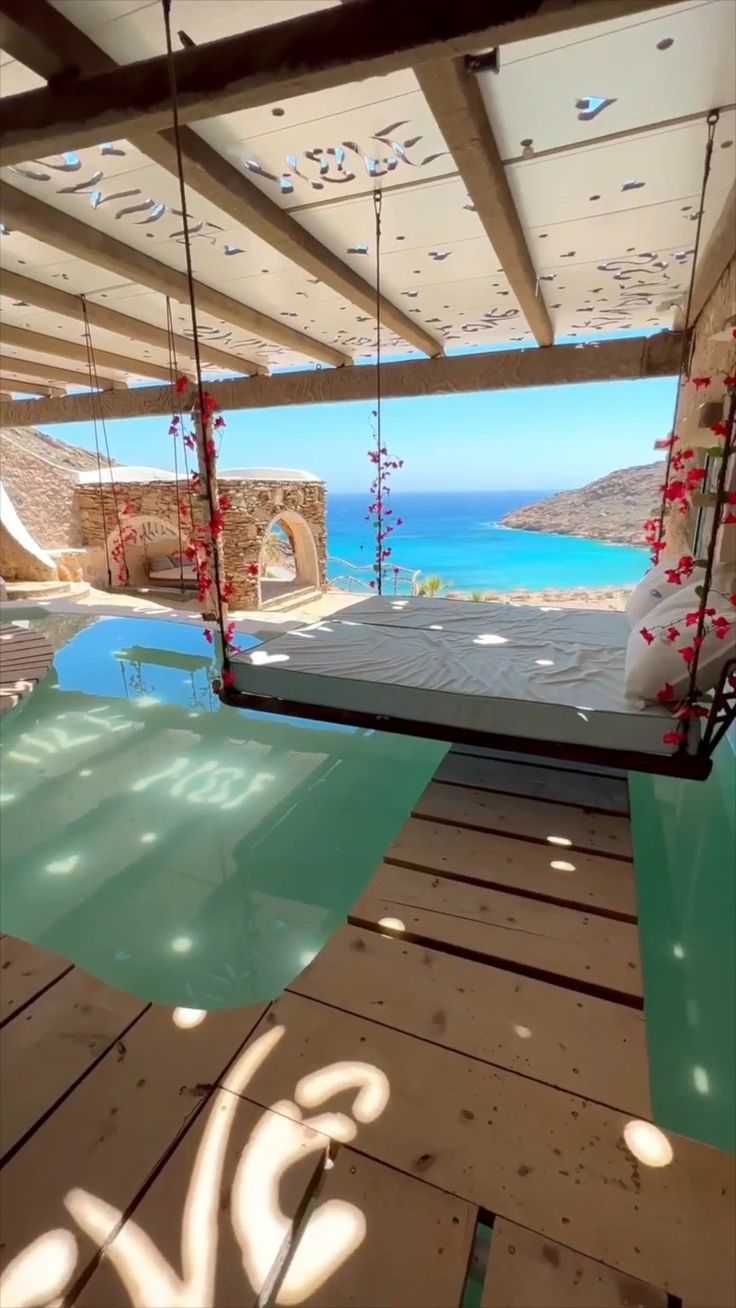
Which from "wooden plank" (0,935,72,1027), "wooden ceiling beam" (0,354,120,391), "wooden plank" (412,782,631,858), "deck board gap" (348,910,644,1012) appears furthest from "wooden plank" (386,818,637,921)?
"wooden ceiling beam" (0,354,120,391)

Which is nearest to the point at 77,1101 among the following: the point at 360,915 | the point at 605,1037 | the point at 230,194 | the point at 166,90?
the point at 360,915

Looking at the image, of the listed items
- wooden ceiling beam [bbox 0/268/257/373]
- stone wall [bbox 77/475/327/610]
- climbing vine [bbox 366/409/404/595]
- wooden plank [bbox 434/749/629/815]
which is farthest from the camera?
stone wall [bbox 77/475/327/610]

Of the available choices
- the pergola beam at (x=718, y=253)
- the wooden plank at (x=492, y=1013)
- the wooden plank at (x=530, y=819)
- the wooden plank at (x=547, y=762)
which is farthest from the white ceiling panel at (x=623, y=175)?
the wooden plank at (x=492, y=1013)

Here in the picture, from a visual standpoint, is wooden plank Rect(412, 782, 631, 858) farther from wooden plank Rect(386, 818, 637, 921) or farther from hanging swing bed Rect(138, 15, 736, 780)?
hanging swing bed Rect(138, 15, 736, 780)

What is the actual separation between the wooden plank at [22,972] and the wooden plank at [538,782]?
1.43 metres

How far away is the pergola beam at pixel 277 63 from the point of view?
126 centimetres

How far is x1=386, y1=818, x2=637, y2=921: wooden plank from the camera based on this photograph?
164cm

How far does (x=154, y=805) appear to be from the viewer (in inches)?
108

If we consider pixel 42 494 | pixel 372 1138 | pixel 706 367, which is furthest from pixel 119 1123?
pixel 42 494

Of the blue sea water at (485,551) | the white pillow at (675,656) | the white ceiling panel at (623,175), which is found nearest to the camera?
the white pillow at (675,656)

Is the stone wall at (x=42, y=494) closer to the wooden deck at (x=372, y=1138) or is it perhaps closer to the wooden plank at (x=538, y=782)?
the wooden plank at (x=538, y=782)

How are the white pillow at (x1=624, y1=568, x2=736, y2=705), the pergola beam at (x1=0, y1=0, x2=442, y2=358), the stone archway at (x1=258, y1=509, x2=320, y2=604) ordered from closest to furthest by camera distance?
the pergola beam at (x1=0, y1=0, x2=442, y2=358), the white pillow at (x1=624, y1=568, x2=736, y2=705), the stone archway at (x1=258, y1=509, x2=320, y2=604)

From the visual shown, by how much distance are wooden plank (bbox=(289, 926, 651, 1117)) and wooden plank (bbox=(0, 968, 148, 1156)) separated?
41cm

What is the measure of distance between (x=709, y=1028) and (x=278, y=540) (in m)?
16.3
